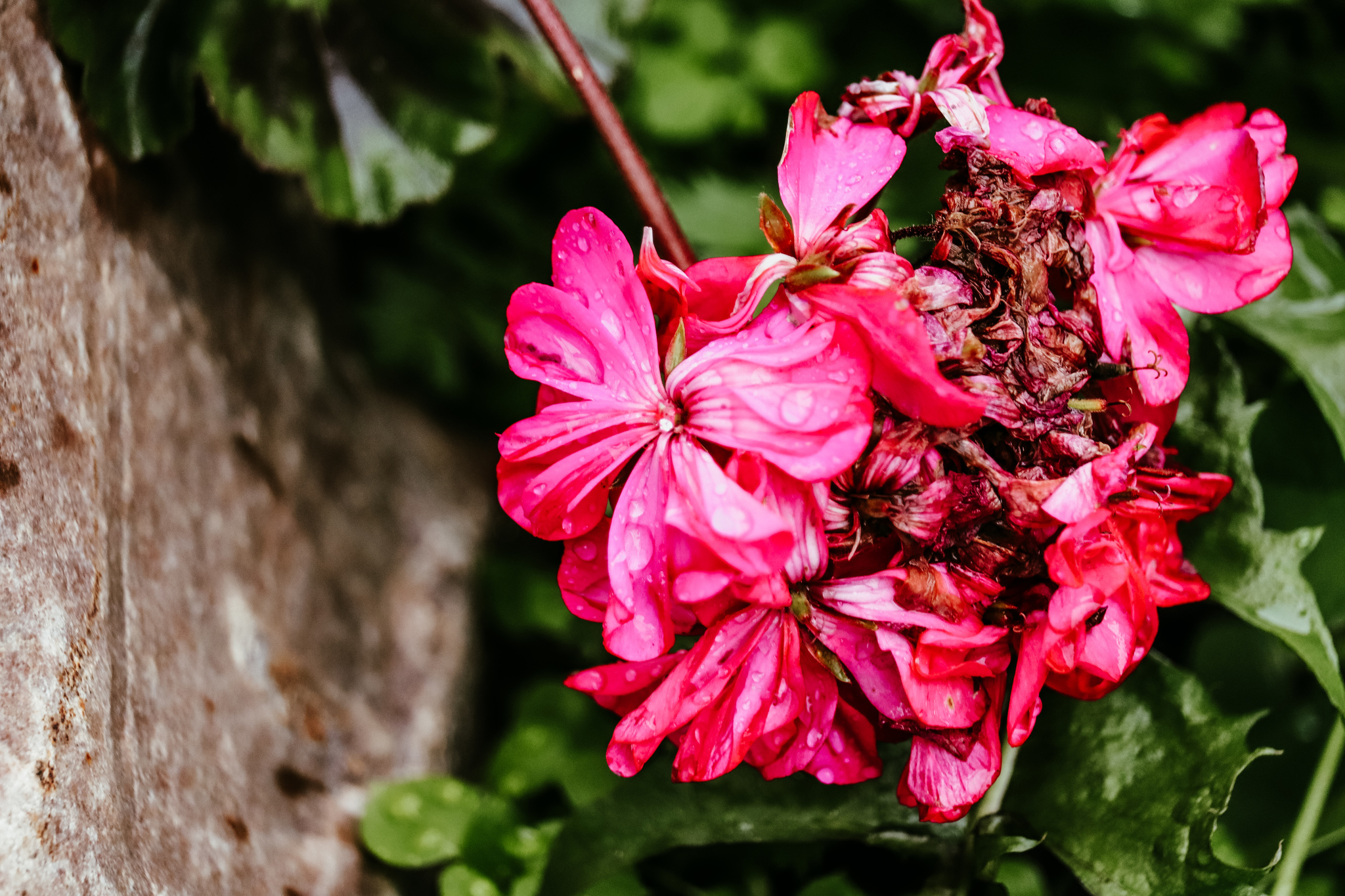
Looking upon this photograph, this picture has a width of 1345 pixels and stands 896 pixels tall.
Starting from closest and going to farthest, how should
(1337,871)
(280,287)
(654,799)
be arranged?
A: (654,799)
(1337,871)
(280,287)

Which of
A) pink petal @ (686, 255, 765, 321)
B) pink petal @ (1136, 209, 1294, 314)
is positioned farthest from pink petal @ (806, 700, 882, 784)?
pink petal @ (1136, 209, 1294, 314)

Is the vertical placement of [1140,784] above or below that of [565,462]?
below

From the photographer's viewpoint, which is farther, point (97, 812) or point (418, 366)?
point (418, 366)

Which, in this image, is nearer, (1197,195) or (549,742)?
(1197,195)

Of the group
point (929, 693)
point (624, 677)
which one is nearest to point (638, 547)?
point (624, 677)

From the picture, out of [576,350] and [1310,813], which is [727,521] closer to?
[576,350]

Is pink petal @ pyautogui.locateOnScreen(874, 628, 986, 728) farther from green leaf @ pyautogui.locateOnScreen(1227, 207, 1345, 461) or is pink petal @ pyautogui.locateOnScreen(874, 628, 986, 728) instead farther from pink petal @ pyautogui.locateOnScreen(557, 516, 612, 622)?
green leaf @ pyautogui.locateOnScreen(1227, 207, 1345, 461)

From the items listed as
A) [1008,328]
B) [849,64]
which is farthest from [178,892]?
[849,64]

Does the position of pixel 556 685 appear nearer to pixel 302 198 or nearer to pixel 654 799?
pixel 654 799
